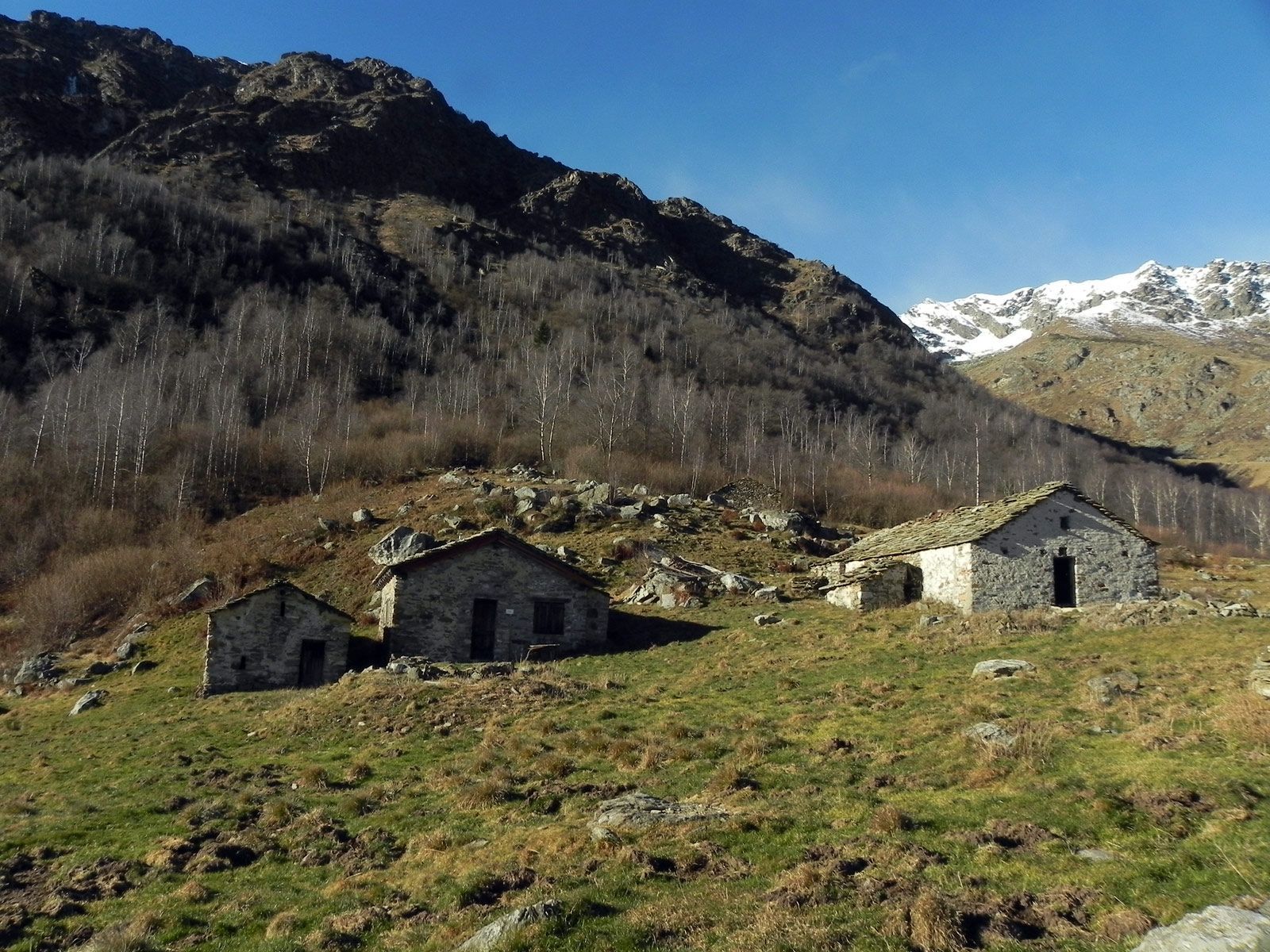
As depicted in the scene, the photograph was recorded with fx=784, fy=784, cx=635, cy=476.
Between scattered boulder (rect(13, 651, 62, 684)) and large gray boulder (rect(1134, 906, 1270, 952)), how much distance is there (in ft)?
145

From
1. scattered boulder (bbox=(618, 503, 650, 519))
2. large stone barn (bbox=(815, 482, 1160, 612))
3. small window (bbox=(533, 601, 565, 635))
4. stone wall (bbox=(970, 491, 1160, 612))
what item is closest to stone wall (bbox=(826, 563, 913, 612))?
large stone barn (bbox=(815, 482, 1160, 612))

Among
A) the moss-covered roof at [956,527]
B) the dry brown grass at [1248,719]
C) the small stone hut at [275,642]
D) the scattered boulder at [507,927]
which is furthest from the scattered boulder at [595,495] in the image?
the scattered boulder at [507,927]

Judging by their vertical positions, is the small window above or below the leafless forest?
below

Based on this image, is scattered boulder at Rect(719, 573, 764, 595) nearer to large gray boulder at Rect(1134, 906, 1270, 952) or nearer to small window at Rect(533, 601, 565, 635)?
small window at Rect(533, 601, 565, 635)

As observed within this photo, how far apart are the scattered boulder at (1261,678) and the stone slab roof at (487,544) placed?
24825 mm

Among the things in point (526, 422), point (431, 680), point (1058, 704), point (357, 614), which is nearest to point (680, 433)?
point (526, 422)

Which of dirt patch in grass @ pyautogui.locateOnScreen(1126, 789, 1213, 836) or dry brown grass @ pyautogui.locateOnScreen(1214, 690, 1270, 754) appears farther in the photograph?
dry brown grass @ pyautogui.locateOnScreen(1214, 690, 1270, 754)

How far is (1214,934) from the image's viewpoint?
7180 millimetres

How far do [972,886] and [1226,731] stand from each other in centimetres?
811

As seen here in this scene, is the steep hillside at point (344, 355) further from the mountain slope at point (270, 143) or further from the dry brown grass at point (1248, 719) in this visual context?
the dry brown grass at point (1248, 719)

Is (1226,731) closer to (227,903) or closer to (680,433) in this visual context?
(227,903)

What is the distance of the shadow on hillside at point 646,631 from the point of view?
3522cm

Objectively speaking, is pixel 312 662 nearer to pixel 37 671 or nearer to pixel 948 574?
pixel 37 671

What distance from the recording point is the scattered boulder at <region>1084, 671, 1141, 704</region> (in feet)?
58.2
